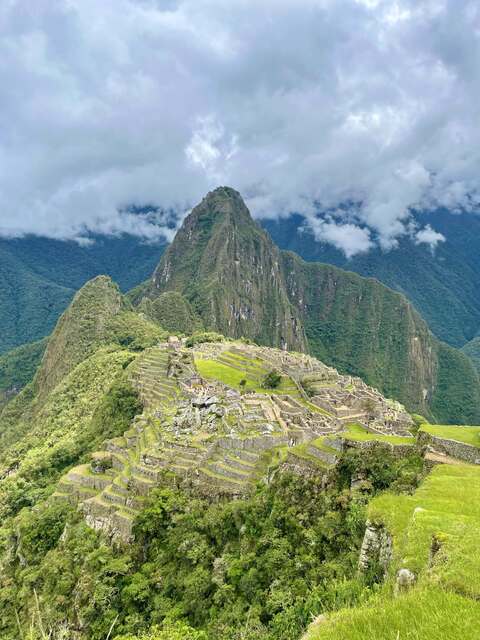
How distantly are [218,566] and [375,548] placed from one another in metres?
8.89

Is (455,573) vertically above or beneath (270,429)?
beneath

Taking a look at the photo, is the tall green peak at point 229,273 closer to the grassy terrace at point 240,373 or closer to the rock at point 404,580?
the grassy terrace at point 240,373

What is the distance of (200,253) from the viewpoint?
572 ft

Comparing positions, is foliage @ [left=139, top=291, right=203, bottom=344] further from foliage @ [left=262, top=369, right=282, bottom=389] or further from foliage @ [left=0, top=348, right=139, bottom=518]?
foliage @ [left=262, top=369, right=282, bottom=389]

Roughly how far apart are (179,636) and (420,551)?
901 centimetres

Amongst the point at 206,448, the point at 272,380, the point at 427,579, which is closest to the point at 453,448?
the point at 427,579

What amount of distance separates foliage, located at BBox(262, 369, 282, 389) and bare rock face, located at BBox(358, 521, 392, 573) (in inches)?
1404

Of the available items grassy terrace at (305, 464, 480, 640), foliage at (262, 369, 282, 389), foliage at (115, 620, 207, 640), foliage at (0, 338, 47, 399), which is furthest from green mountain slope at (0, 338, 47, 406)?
grassy terrace at (305, 464, 480, 640)

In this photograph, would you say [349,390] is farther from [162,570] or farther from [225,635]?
[225,635]

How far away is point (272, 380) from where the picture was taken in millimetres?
48000

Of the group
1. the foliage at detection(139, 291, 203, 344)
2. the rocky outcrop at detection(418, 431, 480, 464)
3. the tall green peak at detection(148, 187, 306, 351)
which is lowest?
the rocky outcrop at detection(418, 431, 480, 464)

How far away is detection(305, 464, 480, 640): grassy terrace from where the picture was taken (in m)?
5.94

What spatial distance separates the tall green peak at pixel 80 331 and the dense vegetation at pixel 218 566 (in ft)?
235

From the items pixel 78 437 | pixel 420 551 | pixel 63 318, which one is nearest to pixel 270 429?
pixel 420 551
